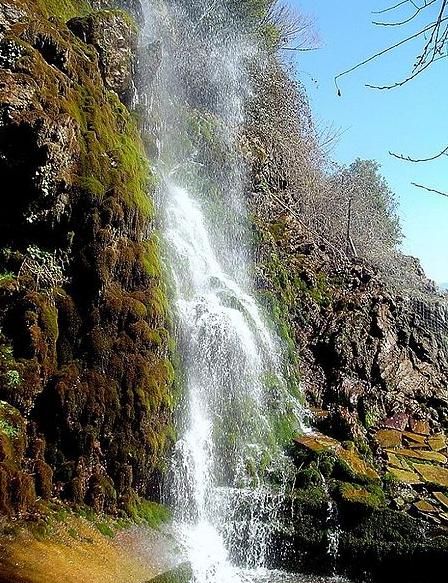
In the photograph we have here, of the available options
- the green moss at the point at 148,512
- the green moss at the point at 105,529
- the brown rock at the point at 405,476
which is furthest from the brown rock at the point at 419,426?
the green moss at the point at 105,529

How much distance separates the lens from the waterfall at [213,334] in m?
7.41

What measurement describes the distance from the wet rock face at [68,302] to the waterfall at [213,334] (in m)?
0.91

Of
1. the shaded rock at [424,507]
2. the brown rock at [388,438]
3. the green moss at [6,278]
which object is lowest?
the shaded rock at [424,507]

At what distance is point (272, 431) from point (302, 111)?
1405 centimetres

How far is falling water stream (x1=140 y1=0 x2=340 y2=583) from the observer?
7.39 metres

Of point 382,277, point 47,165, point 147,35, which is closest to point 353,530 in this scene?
point 47,165

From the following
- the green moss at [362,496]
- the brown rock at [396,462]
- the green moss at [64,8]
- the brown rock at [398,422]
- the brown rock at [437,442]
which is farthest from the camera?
the brown rock at [398,422]

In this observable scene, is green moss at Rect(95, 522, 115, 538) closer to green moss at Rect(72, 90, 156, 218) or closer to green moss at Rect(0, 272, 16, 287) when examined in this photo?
green moss at Rect(0, 272, 16, 287)

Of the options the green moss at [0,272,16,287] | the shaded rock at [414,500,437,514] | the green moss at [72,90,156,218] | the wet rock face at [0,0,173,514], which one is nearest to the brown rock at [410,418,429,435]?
the shaded rock at [414,500,437,514]

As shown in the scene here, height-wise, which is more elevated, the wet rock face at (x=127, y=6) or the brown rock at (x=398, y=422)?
the wet rock face at (x=127, y=6)

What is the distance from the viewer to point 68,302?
23.3 feet

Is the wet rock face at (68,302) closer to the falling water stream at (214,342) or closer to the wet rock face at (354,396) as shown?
the falling water stream at (214,342)

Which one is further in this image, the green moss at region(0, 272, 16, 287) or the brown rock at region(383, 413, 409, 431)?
the brown rock at region(383, 413, 409, 431)

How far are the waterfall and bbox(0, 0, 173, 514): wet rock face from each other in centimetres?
91
